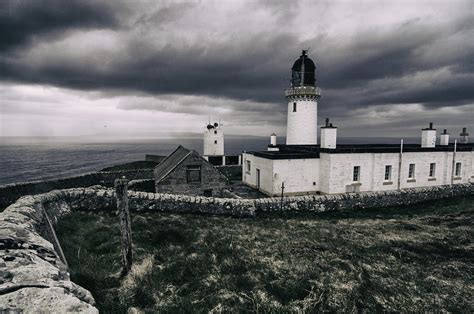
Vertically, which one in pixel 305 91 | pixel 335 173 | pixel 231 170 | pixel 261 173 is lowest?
pixel 231 170

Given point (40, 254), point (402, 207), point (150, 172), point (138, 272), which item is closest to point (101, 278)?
point (138, 272)

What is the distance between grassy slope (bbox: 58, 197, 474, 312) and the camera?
6309mm

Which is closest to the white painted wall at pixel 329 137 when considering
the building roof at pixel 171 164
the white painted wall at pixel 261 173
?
the white painted wall at pixel 261 173

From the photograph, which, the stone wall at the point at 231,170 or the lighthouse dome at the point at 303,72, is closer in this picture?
the lighthouse dome at the point at 303,72

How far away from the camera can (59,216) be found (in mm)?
10812

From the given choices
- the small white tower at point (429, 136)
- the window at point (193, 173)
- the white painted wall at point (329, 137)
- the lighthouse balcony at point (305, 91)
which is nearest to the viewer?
the window at point (193, 173)

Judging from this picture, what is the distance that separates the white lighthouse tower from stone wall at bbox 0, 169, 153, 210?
20.4 metres

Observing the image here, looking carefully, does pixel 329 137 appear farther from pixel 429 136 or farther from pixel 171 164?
pixel 171 164

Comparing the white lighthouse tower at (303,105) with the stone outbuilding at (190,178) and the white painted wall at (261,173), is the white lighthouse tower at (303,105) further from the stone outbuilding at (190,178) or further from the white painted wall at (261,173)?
the stone outbuilding at (190,178)

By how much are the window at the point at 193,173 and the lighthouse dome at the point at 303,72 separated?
19141mm

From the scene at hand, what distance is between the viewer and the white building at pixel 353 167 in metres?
22.8

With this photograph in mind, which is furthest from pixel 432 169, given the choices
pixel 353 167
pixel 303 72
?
pixel 303 72

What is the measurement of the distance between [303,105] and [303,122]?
6.95 ft

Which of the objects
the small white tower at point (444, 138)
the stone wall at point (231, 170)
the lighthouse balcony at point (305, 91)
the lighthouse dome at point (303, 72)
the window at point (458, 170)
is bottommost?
the stone wall at point (231, 170)
